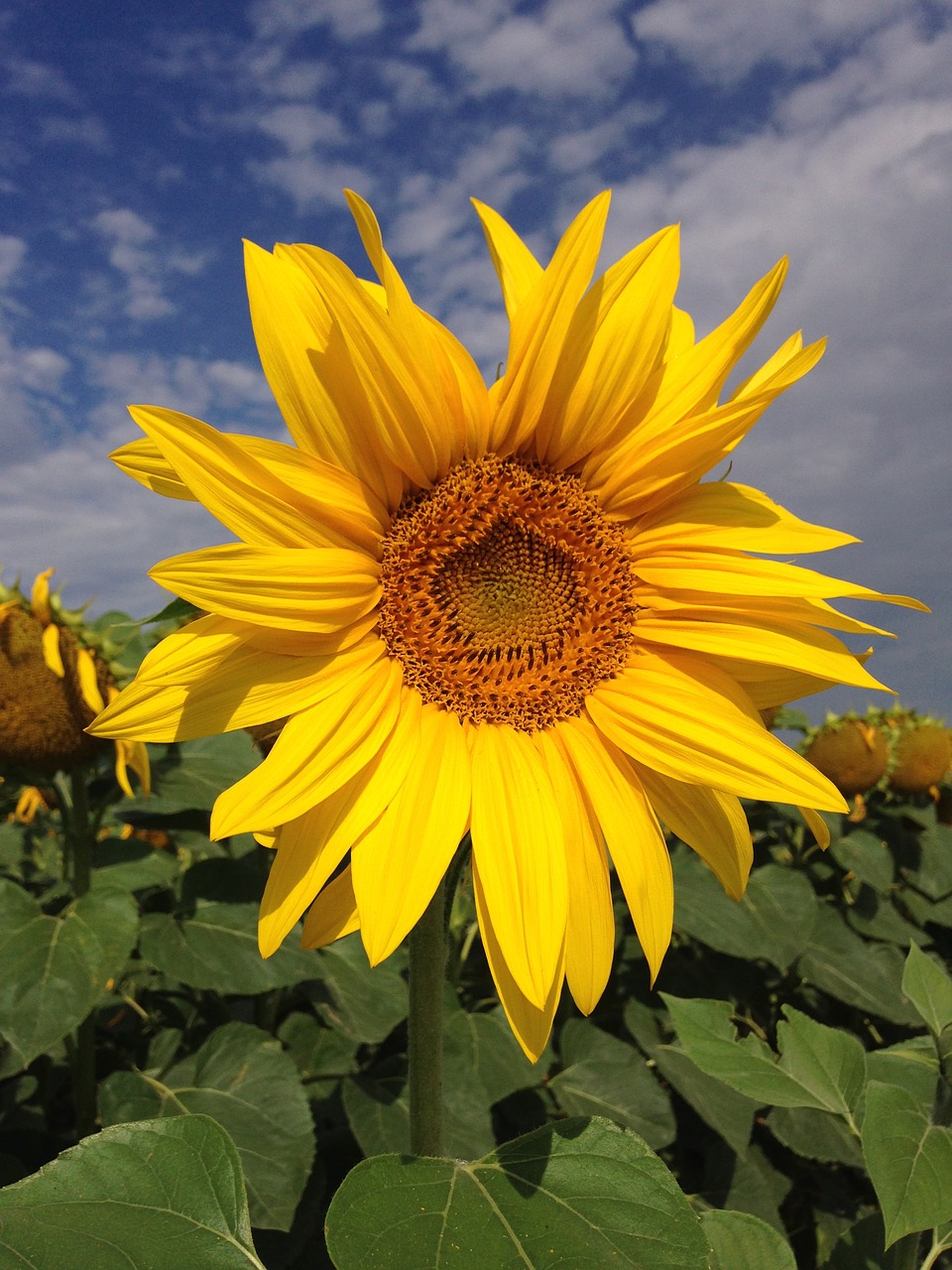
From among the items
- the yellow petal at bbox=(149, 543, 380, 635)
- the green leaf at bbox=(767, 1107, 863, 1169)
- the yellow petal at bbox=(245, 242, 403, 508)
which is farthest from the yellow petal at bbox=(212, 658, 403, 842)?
the green leaf at bbox=(767, 1107, 863, 1169)

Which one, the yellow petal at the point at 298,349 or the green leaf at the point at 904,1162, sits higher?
the yellow petal at the point at 298,349

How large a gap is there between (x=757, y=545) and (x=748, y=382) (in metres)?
0.27

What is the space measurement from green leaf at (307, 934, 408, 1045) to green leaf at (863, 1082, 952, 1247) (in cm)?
135

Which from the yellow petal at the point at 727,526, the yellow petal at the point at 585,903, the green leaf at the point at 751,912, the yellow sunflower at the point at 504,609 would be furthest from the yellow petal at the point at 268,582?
the green leaf at the point at 751,912

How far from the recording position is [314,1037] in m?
2.82

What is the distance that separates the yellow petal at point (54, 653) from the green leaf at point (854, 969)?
9.43ft

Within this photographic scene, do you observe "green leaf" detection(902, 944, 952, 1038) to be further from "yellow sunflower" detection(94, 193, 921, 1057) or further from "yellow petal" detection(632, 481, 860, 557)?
"yellow petal" detection(632, 481, 860, 557)

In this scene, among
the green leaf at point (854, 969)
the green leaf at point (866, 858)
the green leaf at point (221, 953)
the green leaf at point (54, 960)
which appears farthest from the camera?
the green leaf at point (866, 858)

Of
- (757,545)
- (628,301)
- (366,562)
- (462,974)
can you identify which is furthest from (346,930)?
(462,974)

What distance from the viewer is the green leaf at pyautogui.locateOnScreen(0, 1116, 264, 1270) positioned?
1047mm

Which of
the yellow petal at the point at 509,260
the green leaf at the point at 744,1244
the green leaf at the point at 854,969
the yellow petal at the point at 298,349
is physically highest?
the yellow petal at the point at 509,260

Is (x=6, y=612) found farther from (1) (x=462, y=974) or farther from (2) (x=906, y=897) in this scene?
(2) (x=906, y=897)

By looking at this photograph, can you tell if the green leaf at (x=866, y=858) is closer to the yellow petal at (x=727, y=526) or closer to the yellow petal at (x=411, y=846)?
the yellow petal at (x=727, y=526)

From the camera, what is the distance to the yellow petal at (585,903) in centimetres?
133
